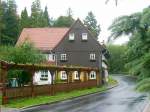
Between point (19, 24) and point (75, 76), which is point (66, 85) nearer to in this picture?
point (75, 76)

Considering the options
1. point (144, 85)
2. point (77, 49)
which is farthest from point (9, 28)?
point (144, 85)

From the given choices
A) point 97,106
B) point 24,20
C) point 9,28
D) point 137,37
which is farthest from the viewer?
point 24,20

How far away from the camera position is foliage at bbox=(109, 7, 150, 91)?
11.3 feet

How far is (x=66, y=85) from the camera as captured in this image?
156 ft

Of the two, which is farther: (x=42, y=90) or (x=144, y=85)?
(x=42, y=90)

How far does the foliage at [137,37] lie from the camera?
136 inches

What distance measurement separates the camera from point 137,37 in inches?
144

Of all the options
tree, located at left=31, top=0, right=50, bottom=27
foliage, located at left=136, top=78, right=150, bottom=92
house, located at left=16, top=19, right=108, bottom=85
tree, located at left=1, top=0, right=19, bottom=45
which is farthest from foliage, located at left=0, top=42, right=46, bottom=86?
tree, located at left=31, top=0, right=50, bottom=27

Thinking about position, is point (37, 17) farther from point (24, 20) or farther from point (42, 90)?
point (42, 90)

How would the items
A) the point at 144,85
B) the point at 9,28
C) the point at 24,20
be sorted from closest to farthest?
the point at 144,85 → the point at 9,28 → the point at 24,20

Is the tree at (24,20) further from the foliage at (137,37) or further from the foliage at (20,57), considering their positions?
the foliage at (137,37)

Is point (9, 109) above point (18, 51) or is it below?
below

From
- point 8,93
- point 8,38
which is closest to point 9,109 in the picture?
point 8,93

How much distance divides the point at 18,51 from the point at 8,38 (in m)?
60.8
